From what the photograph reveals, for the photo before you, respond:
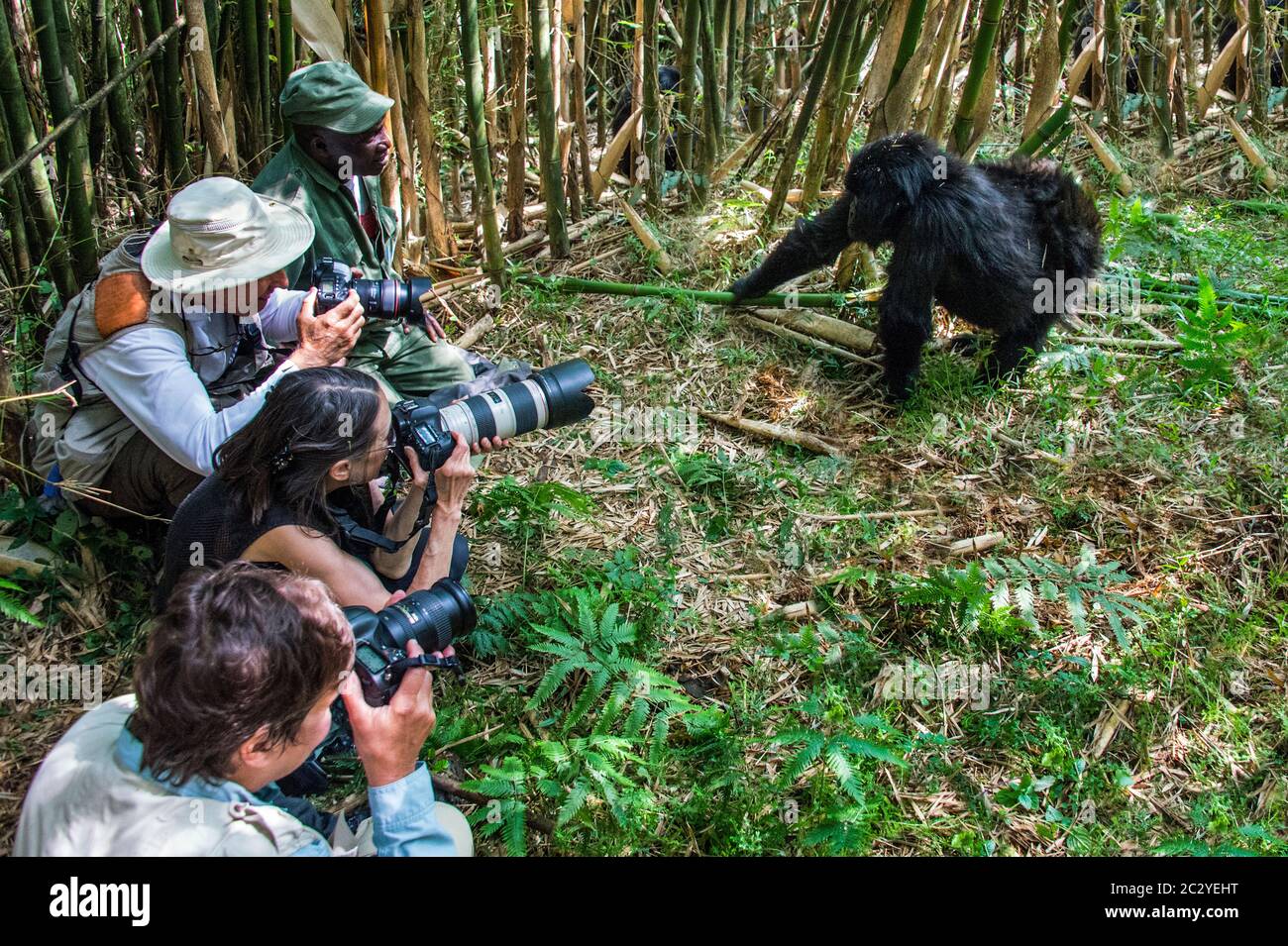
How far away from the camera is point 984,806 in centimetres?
298

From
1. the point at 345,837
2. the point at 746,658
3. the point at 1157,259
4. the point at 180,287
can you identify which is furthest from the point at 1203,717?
the point at 180,287

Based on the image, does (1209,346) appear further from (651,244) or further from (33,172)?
(33,172)

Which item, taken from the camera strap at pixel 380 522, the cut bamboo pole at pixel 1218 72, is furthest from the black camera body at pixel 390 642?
the cut bamboo pole at pixel 1218 72

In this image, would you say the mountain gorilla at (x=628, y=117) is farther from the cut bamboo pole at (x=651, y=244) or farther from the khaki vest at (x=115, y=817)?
the khaki vest at (x=115, y=817)

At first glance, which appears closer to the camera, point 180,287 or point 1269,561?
point 180,287

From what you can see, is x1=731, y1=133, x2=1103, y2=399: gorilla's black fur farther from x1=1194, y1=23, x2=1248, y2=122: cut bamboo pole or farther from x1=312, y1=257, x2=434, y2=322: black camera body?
x1=1194, y1=23, x2=1248, y2=122: cut bamboo pole

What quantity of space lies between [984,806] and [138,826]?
7.47 feet

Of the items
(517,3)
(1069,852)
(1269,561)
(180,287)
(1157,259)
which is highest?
(517,3)

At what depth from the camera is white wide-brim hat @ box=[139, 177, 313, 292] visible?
3.18 metres

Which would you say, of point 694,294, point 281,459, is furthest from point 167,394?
point 694,294

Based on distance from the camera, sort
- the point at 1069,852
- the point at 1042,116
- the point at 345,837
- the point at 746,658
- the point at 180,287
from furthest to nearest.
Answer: the point at 1042,116 < the point at 746,658 < the point at 180,287 < the point at 1069,852 < the point at 345,837

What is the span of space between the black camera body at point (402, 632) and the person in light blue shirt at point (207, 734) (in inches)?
6.8

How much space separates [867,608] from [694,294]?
6.85 ft

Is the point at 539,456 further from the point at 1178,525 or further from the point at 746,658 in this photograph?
the point at 1178,525
